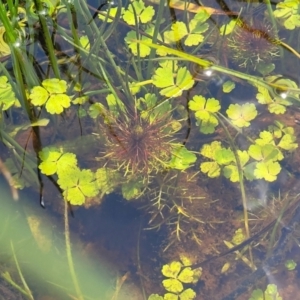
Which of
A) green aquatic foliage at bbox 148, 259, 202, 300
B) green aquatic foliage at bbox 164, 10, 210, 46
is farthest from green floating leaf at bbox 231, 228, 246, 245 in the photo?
green aquatic foliage at bbox 164, 10, 210, 46

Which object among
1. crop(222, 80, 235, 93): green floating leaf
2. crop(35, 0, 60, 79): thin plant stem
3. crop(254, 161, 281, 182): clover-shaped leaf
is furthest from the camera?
crop(222, 80, 235, 93): green floating leaf

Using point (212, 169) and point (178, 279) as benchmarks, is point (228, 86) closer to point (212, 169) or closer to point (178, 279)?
point (212, 169)

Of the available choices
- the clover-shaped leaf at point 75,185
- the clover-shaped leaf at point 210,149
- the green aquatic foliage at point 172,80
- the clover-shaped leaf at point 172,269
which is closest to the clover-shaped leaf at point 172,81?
the green aquatic foliage at point 172,80

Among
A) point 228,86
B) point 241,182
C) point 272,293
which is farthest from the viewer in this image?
point 228,86

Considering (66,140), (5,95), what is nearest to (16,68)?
(5,95)

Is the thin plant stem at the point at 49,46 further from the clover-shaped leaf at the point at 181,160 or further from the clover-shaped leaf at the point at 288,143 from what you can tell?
the clover-shaped leaf at the point at 288,143

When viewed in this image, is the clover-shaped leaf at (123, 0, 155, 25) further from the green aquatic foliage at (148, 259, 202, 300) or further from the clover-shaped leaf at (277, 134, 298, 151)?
the green aquatic foliage at (148, 259, 202, 300)

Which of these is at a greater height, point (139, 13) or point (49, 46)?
point (49, 46)

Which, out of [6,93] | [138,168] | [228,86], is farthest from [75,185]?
[228,86]
